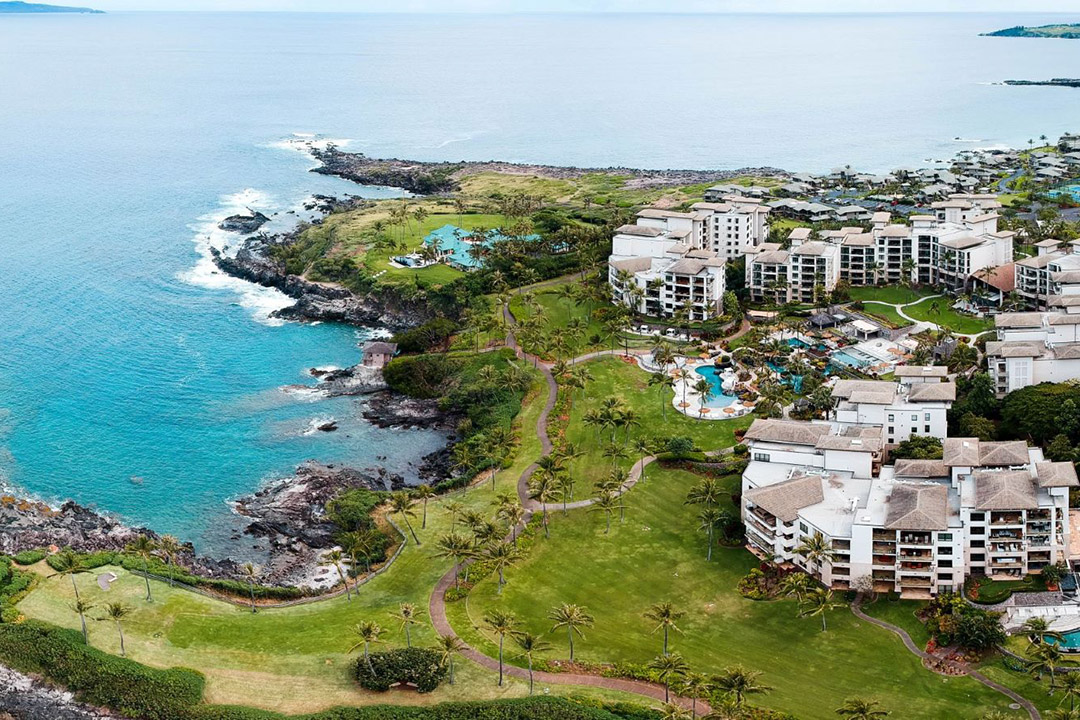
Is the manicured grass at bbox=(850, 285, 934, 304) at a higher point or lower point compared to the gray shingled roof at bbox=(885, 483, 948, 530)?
higher

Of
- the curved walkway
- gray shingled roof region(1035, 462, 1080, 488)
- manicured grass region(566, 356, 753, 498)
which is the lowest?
the curved walkway

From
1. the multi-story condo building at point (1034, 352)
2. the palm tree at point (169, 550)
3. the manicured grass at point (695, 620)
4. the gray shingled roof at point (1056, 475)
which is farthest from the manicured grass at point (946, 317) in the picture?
the palm tree at point (169, 550)

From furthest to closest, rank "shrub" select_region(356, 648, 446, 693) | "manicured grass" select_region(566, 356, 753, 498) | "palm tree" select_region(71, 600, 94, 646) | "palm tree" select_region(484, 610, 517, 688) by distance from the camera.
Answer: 1. "manicured grass" select_region(566, 356, 753, 498)
2. "palm tree" select_region(71, 600, 94, 646)
3. "palm tree" select_region(484, 610, 517, 688)
4. "shrub" select_region(356, 648, 446, 693)

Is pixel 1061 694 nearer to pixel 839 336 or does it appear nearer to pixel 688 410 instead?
pixel 688 410

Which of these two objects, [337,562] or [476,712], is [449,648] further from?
[337,562]

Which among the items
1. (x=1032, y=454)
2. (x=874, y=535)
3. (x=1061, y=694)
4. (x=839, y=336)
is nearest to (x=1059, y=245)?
(x=839, y=336)

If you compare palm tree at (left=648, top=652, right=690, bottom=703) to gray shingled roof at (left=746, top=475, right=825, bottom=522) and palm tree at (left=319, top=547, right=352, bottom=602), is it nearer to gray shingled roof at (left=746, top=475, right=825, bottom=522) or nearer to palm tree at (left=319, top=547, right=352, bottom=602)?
gray shingled roof at (left=746, top=475, right=825, bottom=522)

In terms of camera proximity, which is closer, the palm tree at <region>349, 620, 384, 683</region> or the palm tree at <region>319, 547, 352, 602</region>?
the palm tree at <region>349, 620, 384, 683</region>

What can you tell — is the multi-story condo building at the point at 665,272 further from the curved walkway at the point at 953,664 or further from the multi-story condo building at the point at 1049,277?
the curved walkway at the point at 953,664

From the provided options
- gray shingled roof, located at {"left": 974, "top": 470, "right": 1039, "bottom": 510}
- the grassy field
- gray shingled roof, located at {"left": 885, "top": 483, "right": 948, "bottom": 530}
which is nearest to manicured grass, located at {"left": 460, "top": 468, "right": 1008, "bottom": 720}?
the grassy field
